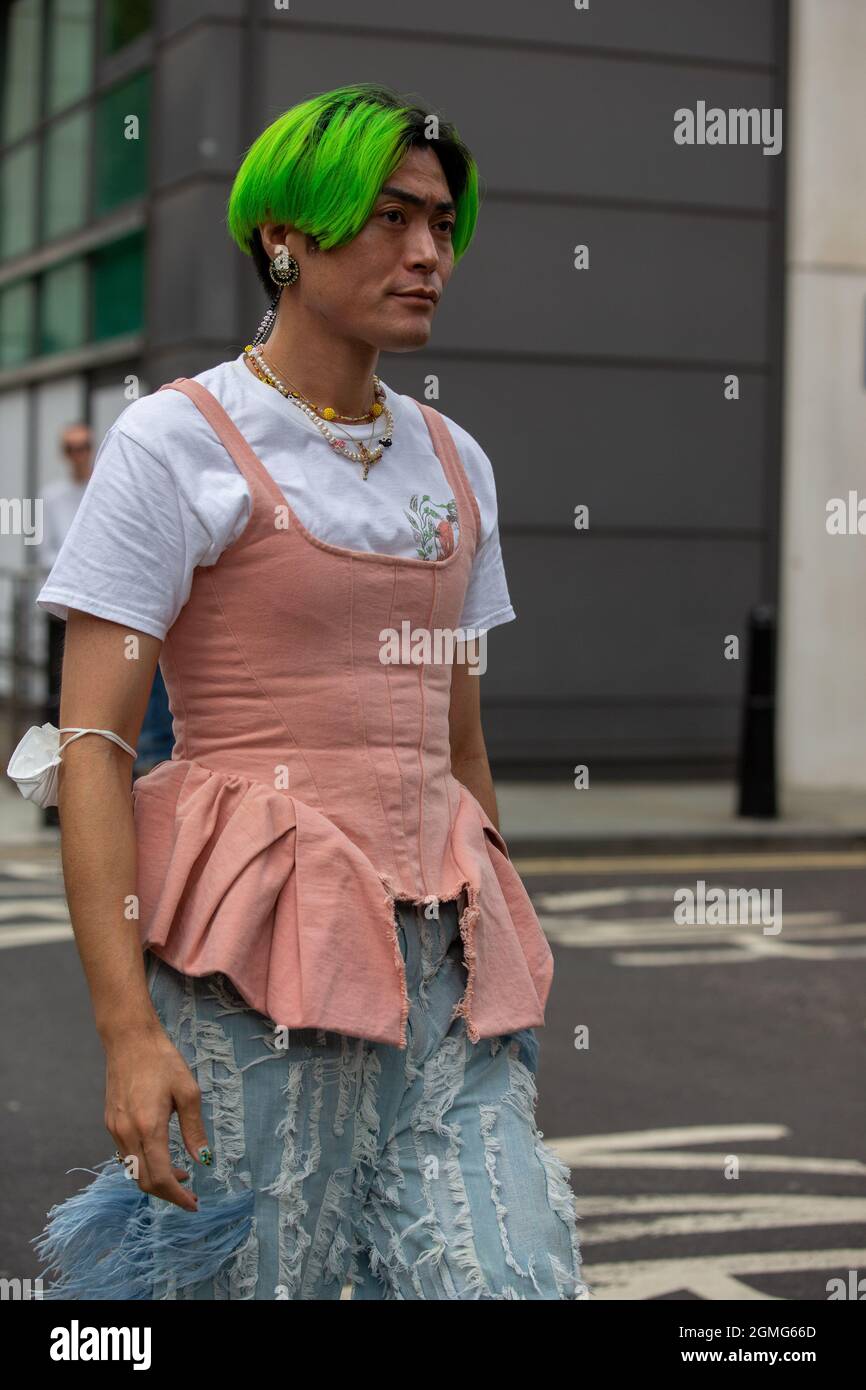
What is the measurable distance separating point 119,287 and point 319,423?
1290cm

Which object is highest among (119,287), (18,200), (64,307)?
(18,200)

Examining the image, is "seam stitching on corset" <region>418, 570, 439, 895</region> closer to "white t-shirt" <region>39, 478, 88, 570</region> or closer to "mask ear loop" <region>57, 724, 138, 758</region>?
"mask ear loop" <region>57, 724, 138, 758</region>

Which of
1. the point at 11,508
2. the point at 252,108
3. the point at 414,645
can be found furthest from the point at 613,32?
the point at 414,645

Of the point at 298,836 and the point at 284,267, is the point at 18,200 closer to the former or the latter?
the point at 284,267

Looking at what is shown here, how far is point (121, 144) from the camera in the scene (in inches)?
583

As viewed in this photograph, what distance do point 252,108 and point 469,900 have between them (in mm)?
11086

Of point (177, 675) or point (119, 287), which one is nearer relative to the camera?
point (177, 675)

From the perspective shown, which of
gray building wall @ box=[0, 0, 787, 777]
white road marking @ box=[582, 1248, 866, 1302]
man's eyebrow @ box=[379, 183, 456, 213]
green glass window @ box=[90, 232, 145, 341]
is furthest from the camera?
green glass window @ box=[90, 232, 145, 341]

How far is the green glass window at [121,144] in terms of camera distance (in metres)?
14.2

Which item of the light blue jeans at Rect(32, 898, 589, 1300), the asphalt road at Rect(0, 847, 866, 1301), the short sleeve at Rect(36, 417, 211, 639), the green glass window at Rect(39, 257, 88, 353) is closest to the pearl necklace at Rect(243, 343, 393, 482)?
the short sleeve at Rect(36, 417, 211, 639)

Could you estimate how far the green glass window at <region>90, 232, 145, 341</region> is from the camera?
14.5 m

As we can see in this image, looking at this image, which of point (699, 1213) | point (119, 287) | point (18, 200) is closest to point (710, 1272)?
point (699, 1213)

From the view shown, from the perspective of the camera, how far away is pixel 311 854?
235 centimetres

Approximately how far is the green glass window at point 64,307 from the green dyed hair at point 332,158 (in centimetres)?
1364
